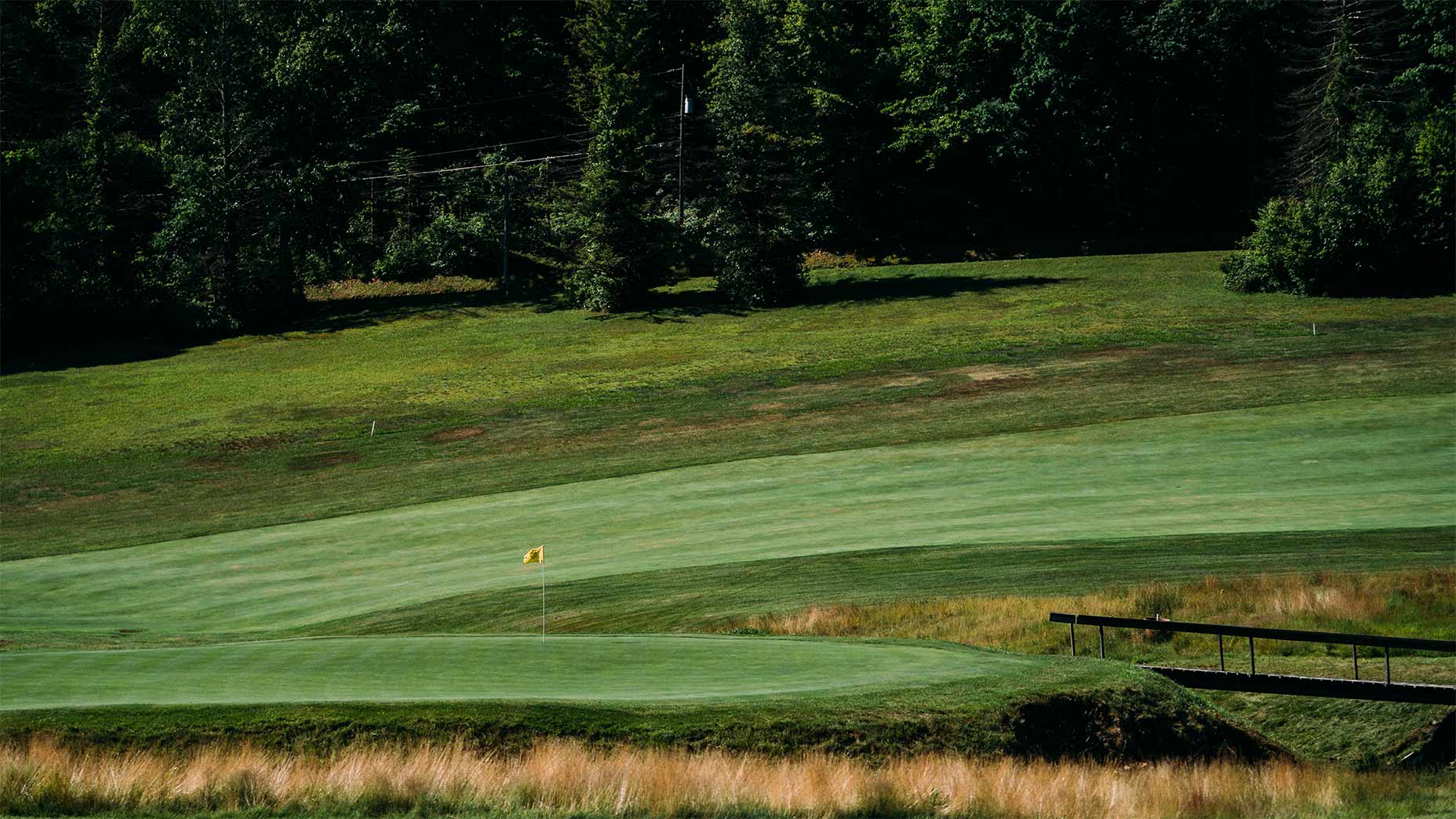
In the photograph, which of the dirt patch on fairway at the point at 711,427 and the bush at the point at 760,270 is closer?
the dirt patch on fairway at the point at 711,427

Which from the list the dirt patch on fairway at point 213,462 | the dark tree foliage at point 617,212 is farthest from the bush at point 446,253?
the dirt patch on fairway at point 213,462

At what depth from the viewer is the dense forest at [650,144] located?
6375 cm

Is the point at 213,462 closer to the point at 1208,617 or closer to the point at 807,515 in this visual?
the point at 807,515

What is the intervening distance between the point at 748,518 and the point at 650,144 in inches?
1801

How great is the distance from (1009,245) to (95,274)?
4903 centimetres

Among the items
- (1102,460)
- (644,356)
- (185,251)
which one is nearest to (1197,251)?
(644,356)

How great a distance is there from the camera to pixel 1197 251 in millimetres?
67750

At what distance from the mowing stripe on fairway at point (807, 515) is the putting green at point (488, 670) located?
329 inches

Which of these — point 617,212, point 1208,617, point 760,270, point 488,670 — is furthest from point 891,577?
point 617,212

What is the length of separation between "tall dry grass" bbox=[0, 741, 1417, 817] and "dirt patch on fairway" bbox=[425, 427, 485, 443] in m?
33.9

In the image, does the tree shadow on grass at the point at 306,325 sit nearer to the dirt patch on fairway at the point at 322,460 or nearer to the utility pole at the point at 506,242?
the utility pole at the point at 506,242

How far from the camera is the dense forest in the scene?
6375cm

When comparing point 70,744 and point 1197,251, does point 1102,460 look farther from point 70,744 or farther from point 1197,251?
point 1197,251

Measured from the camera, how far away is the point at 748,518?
2867 cm
